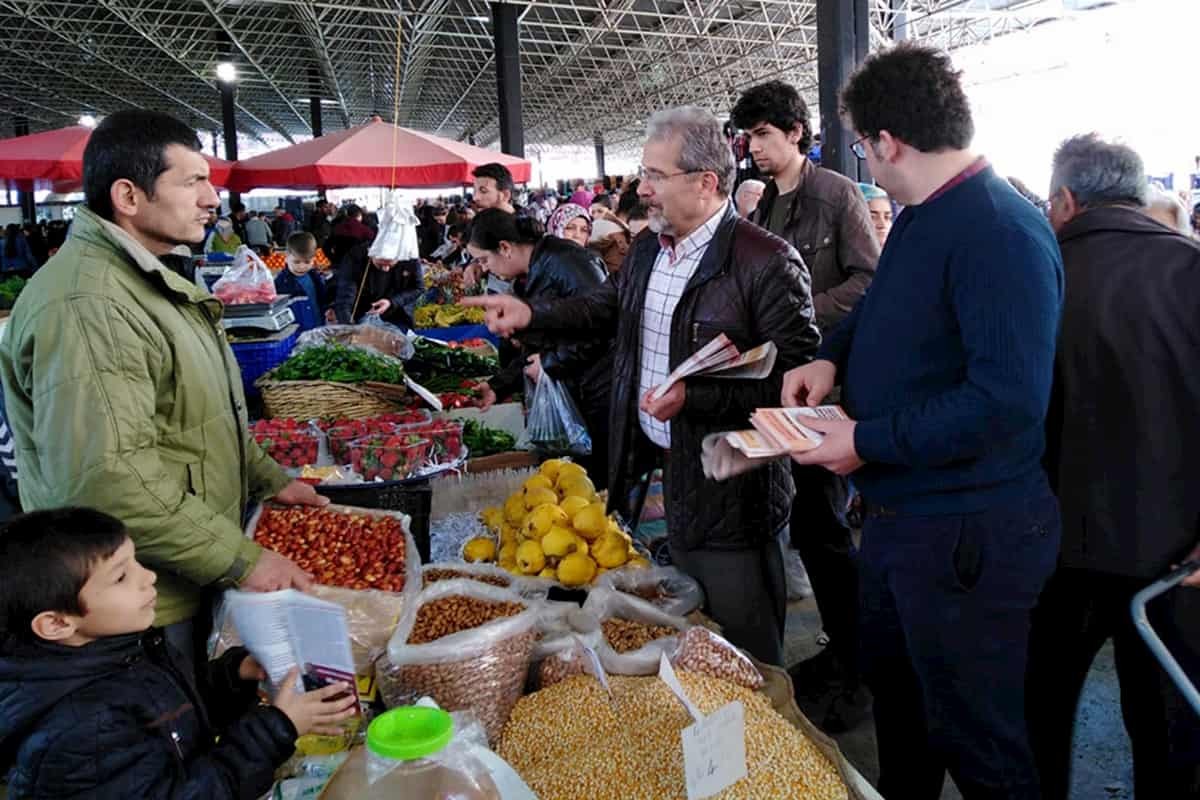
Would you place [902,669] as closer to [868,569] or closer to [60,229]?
[868,569]

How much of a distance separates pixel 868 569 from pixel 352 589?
3.79 feet

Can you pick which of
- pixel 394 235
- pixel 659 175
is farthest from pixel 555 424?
pixel 394 235

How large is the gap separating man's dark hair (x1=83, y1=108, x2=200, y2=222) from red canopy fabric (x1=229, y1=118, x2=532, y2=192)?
4694mm

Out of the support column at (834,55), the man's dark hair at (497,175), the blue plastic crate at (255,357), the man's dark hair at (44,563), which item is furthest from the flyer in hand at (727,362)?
the support column at (834,55)

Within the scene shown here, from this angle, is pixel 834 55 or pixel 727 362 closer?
pixel 727 362

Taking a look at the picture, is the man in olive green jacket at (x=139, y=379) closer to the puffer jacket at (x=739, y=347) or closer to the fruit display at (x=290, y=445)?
the puffer jacket at (x=739, y=347)

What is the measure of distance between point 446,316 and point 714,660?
5561 mm

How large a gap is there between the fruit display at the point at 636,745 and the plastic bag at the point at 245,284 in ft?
13.0

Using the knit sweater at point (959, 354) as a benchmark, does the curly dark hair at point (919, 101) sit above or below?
above

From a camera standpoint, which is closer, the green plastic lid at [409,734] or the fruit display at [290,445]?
the green plastic lid at [409,734]

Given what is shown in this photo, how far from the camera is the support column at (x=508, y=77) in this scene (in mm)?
13477

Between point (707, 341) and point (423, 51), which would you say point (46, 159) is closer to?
point (707, 341)

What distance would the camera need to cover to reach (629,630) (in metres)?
2.06

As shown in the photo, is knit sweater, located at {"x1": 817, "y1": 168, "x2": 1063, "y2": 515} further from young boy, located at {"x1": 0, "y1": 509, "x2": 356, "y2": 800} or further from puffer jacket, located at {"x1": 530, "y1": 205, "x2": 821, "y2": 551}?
young boy, located at {"x1": 0, "y1": 509, "x2": 356, "y2": 800}
